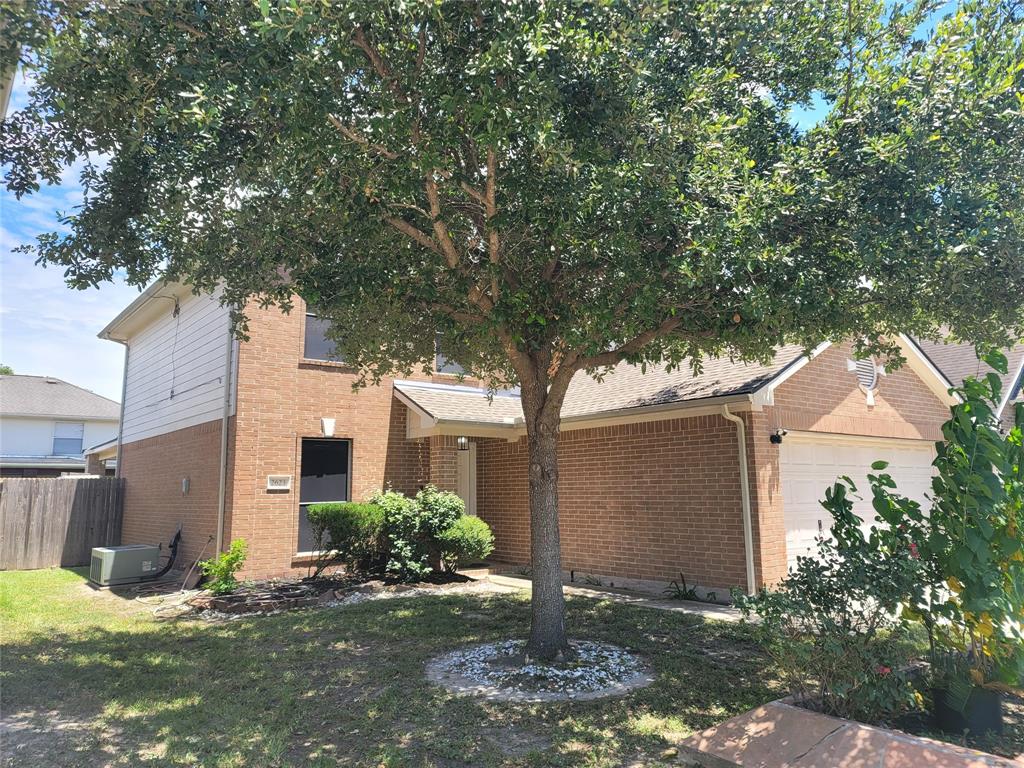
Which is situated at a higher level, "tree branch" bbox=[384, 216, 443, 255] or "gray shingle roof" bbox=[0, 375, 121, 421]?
"gray shingle roof" bbox=[0, 375, 121, 421]

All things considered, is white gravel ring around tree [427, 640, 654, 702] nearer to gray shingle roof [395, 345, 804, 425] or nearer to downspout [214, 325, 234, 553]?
gray shingle roof [395, 345, 804, 425]

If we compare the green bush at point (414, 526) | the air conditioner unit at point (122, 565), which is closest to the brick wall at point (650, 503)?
the green bush at point (414, 526)

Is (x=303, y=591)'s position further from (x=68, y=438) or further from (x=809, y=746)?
(x=68, y=438)

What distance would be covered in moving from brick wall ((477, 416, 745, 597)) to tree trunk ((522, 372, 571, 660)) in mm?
4199

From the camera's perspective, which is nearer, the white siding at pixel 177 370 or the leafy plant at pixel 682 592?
the leafy plant at pixel 682 592

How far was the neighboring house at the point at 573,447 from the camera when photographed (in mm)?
10344

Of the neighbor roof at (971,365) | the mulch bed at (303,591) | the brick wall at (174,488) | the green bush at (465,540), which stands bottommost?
the mulch bed at (303,591)

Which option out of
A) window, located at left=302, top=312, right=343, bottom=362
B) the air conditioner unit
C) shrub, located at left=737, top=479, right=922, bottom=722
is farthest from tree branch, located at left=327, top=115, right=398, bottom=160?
the air conditioner unit

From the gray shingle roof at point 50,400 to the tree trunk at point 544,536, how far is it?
31.3 metres

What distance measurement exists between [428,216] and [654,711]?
16.5ft

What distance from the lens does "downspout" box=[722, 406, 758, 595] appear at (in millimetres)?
9711

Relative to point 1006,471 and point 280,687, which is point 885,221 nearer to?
point 1006,471

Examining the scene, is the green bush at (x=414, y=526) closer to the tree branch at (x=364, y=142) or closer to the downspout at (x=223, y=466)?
the downspout at (x=223, y=466)

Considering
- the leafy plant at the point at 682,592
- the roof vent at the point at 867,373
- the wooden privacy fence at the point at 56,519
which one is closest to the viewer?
the leafy plant at the point at 682,592
